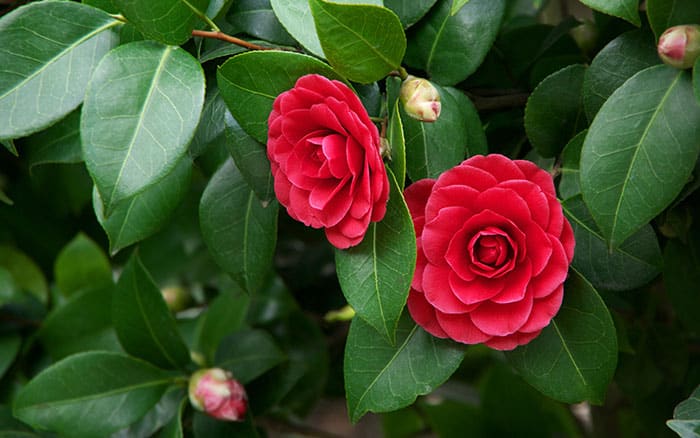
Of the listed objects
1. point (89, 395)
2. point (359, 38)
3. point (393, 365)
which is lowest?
point (89, 395)

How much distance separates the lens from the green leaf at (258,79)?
0.61m

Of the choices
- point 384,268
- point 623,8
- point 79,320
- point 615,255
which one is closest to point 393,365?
point 384,268

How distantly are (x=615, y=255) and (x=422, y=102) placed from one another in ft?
0.68

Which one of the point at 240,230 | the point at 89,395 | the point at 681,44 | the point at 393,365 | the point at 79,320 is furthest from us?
the point at 79,320

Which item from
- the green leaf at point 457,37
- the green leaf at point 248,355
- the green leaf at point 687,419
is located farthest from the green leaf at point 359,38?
the green leaf at point 248,355

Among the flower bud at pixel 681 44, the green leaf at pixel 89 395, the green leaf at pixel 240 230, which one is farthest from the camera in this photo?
the green leaf at pixel 89 395

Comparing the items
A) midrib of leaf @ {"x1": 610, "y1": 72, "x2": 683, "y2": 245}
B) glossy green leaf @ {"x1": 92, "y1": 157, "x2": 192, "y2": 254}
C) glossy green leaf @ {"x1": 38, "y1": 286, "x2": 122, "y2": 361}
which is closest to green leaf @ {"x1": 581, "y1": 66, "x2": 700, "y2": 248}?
midrib of leaf @ {"x1": 610, "y1": 72, "x2": 683, "y2": 245}

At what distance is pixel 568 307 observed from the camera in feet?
2.12

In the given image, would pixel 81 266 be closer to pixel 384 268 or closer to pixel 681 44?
pixel 384 268

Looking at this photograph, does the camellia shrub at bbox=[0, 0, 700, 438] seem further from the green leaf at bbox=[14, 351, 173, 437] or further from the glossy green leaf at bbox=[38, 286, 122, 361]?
the glossy green leaf at bbox=[38, 286, 122, 361]

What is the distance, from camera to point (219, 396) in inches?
34.1

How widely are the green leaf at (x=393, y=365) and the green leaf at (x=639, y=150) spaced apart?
16 centimetres

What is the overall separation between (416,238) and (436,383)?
0.12 meters

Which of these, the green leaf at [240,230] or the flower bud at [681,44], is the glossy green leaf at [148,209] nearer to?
the green leaf at [240,230]
